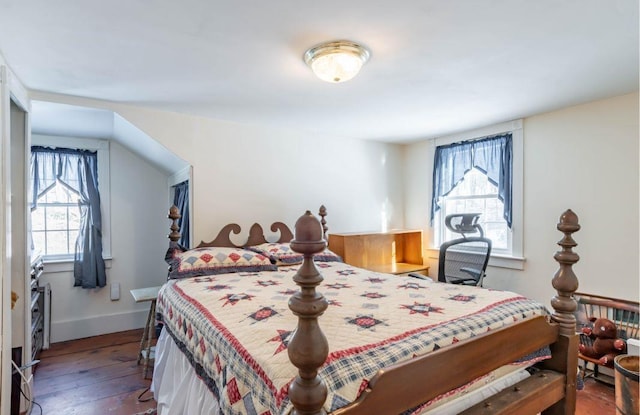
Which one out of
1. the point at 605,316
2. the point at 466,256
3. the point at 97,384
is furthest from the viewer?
the point at 466,256

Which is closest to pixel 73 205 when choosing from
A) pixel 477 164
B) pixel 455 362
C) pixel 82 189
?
pixel 82 189

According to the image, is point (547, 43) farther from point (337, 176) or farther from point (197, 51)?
point (337, 176)

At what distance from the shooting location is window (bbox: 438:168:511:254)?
3623 millimetres

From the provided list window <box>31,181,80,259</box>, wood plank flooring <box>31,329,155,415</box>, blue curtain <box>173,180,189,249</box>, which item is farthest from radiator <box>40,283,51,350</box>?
blue curtain <box>173,180,189,249</box>

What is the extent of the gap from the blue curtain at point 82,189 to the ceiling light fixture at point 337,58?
119 inches

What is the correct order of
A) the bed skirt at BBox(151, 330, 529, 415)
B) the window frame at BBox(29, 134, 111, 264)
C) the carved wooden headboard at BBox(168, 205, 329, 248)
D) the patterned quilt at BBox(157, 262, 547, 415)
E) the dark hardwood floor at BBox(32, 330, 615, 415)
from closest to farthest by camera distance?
the patterned quilt at BBox(157, 262, 547, 415) → the bed skirt at BBox(151, 330, 529, 415) → the dark hardwood floor at BBox(32, 330, 615, 415) → the carved wooden headboard at BBox(168, 205, 329, 248) → the window frame at BBox(29, 134, 111, 264)

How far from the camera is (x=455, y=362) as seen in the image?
1.29 m

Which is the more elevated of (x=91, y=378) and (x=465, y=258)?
(x=465, y=258)

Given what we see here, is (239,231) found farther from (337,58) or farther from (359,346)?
(359,346)

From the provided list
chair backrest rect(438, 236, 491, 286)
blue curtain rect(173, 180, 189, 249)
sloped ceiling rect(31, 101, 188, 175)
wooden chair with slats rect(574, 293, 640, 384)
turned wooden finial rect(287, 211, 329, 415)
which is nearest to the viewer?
turned wooden finial rect(287, 211, 329, 415)

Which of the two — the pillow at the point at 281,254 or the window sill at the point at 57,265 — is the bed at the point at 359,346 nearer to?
the pillow at the point at 281,254

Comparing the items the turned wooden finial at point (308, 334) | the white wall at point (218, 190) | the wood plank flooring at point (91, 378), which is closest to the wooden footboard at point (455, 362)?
the turned wooden finial at point (308, 334)

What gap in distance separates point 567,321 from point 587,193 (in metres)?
1.66

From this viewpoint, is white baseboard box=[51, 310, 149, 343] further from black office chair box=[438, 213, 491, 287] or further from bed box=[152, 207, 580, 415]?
black office chair box=[438, 213, 491, 287]
